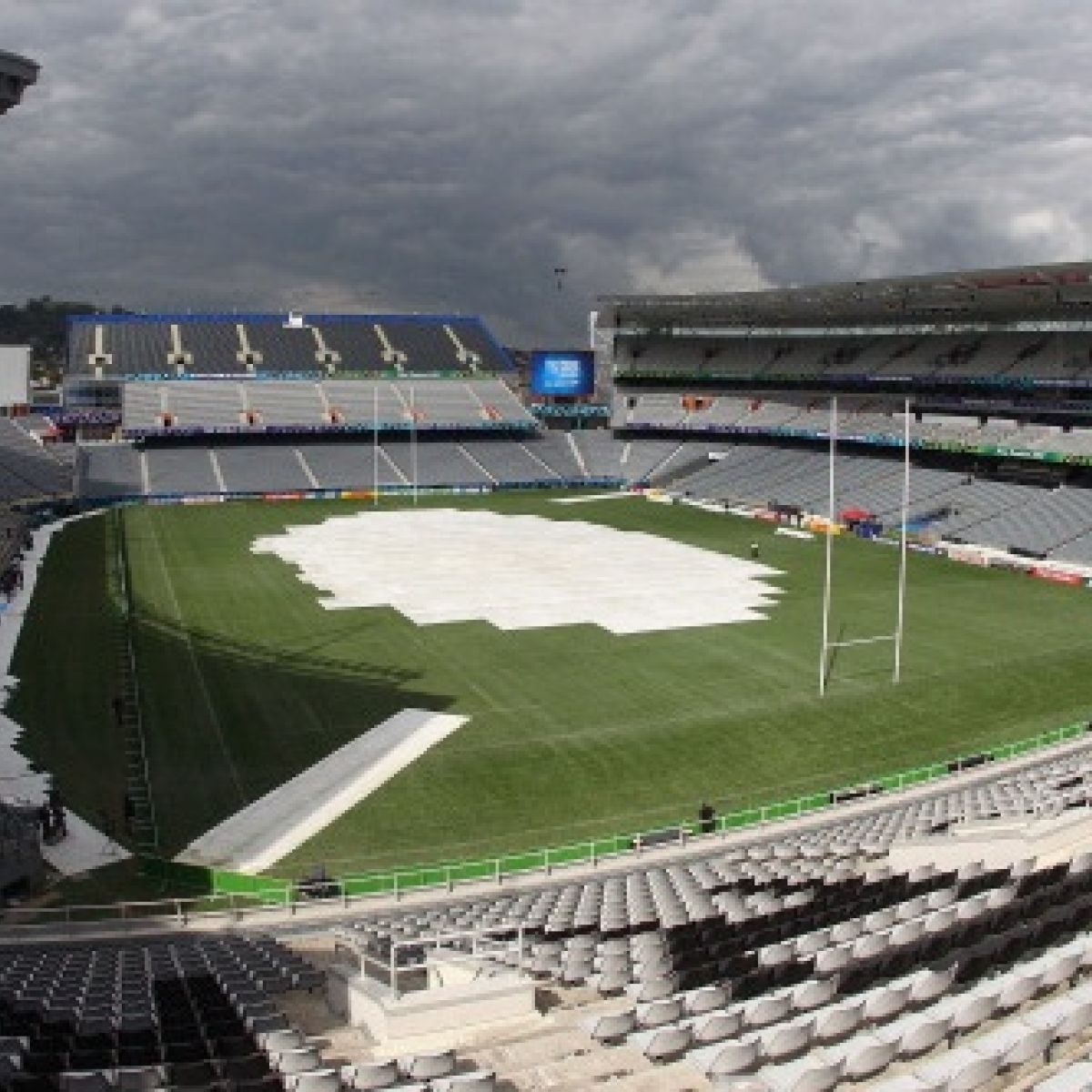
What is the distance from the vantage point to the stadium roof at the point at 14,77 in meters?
21.1

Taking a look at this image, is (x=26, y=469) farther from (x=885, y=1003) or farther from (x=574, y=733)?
(x=885, y=1003)

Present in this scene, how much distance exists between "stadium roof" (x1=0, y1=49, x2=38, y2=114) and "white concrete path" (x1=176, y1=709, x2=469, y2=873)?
14.6m

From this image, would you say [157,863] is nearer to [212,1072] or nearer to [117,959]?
[117,959]

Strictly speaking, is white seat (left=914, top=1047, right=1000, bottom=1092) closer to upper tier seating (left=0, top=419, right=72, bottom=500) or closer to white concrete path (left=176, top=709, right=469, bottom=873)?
white concrete path (left=176, top=709, right=469, bottom=873)

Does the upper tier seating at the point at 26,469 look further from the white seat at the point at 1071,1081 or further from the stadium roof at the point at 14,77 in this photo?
the white seat at the point at 1071,1081

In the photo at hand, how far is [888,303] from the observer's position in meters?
81.6

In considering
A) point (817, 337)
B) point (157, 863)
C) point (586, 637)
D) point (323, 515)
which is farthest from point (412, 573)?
point (817, 337)

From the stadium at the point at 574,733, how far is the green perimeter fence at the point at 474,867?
0.35 ft

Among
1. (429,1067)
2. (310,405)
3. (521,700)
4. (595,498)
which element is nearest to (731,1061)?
(429,1067)

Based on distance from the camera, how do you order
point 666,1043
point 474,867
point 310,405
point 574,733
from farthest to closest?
point 310,405 < point 574,733 < point 474,867 < point 666,1043

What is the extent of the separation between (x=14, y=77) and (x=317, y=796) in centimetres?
1572

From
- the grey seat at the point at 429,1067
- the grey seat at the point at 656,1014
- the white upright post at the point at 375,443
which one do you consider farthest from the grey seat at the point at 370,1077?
the white upright post at the point at 375,443

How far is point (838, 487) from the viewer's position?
77000 mm

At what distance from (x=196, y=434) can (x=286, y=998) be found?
278 ft
